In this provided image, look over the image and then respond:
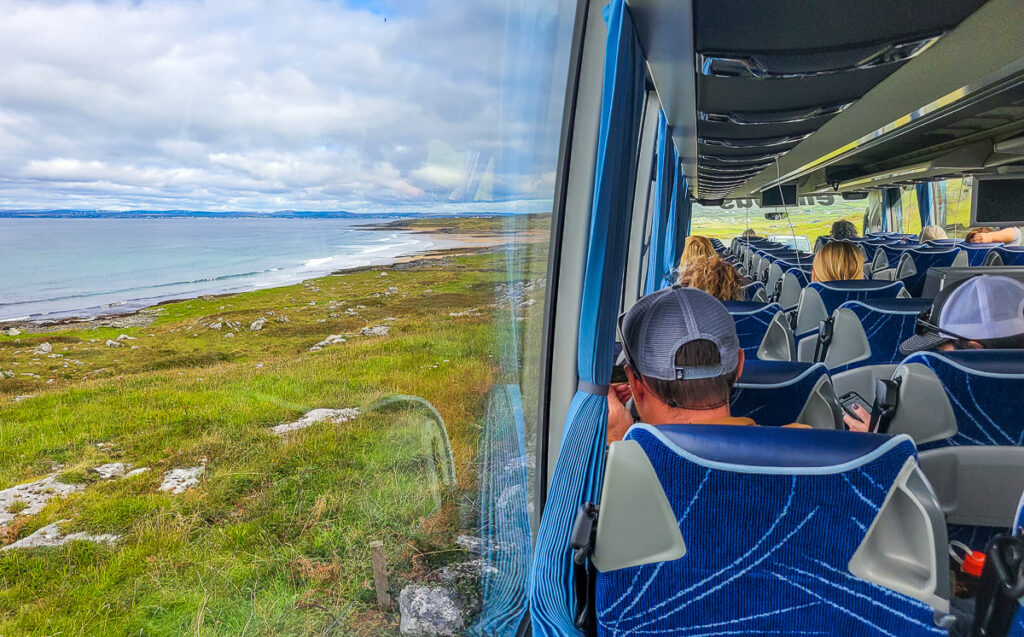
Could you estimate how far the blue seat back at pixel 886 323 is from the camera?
9.38ft

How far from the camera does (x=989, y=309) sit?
→ 6.92 feet

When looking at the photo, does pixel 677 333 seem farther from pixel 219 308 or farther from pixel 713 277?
pixel 713 277

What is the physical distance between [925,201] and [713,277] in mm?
12521

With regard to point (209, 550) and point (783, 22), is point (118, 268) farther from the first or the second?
point (783, 22)

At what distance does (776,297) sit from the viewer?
580cm

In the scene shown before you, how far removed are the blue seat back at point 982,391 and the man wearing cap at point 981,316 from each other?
0.53 metres

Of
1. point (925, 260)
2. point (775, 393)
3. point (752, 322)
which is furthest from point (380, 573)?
point (925, 260)

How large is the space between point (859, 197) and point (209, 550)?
1800 centimetres

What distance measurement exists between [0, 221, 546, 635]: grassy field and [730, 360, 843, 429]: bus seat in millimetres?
955

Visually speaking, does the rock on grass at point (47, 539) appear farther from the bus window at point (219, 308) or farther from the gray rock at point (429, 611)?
the gray rock at point (429, 611)

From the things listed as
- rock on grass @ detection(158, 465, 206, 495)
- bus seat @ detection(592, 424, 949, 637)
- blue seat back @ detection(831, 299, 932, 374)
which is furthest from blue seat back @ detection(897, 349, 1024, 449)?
rock on grass @ detection(158, 465, 206, 495)

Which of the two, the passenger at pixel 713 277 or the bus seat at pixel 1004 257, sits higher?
the bus seat at pixel 1004 257

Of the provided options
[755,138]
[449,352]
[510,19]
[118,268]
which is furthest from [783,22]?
[755,138]

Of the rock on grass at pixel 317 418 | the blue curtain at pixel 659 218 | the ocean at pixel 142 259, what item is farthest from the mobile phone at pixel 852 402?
the blue curtain at pixel 659 218
